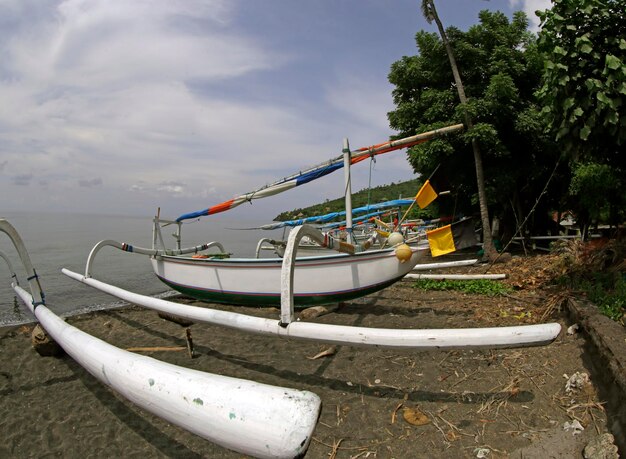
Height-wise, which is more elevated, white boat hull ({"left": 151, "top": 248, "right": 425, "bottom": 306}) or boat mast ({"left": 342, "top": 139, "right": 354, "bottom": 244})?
boat mast ({"left": 342, "top": 139, "right": 354, "bottom": 244})

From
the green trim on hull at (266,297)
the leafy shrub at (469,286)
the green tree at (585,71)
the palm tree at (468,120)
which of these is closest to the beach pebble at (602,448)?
the green tree at (585,71)

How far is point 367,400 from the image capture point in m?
3.67

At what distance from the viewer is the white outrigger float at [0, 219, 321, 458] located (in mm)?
1190

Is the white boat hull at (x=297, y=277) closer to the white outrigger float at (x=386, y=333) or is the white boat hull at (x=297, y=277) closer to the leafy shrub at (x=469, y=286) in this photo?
the leafy shrub at (x=469, y=286)

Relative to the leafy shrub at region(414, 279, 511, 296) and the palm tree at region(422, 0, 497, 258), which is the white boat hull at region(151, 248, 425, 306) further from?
the palm tree at region(422, 0, 497, 258)

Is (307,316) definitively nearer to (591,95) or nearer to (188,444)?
(188,444)

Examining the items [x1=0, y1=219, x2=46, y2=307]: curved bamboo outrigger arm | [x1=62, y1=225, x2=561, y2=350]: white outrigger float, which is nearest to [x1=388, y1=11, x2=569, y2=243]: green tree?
[x1=62, y1=225, x2=561, y2=350]: white outrigger float

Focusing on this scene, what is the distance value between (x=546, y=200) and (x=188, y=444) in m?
18.0

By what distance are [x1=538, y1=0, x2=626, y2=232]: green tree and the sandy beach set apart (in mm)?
2662

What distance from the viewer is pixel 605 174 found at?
11.4m

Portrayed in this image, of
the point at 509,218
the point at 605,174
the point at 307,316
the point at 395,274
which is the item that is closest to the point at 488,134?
the point at 605,174

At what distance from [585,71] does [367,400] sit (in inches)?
199

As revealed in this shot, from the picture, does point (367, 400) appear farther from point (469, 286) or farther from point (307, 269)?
point (469, 286)

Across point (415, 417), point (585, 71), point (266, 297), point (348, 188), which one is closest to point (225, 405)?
point (415, 417)
